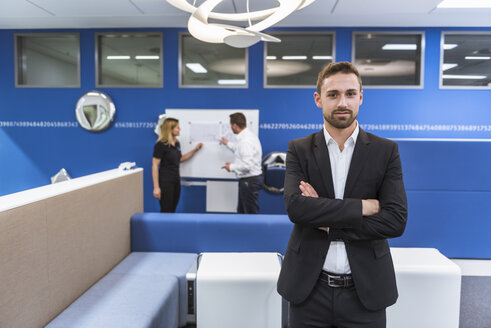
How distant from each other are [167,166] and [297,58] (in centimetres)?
244

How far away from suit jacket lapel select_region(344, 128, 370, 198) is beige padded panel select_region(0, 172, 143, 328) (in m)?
1.44

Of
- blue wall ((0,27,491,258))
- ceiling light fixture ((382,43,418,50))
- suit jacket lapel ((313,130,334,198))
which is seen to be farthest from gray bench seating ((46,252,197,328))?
ceiling light fixture ((382,43,418,50))

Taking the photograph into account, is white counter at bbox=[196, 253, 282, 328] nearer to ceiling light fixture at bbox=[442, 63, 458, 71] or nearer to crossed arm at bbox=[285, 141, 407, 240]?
crossed arm at bbox=[285, 141, 407, 240]

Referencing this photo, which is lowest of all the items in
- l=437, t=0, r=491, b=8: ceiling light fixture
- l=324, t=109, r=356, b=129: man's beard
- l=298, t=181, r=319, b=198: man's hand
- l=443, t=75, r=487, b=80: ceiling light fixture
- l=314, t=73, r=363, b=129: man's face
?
l=298, t=181, r=319, b=198: man's hand

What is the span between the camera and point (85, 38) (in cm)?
503

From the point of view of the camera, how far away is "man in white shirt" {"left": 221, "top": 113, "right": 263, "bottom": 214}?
4.07m

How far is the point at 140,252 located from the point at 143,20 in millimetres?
3129

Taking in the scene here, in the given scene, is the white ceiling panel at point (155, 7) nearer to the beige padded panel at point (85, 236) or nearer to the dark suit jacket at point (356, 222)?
the beige padded panel at point (85, 236)

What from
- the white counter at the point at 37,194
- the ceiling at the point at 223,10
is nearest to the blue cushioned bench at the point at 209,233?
the white counter at the point at 37,194

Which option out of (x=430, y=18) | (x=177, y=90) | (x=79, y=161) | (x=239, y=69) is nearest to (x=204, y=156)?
(x=177, y=90)

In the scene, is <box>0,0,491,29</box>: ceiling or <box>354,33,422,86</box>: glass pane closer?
<box>0,0,491,29</box>: ceiling

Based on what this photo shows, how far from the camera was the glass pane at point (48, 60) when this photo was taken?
5.14 metres

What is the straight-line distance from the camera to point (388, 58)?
16.5 ft

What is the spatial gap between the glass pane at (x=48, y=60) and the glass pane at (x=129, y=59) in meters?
0.38
